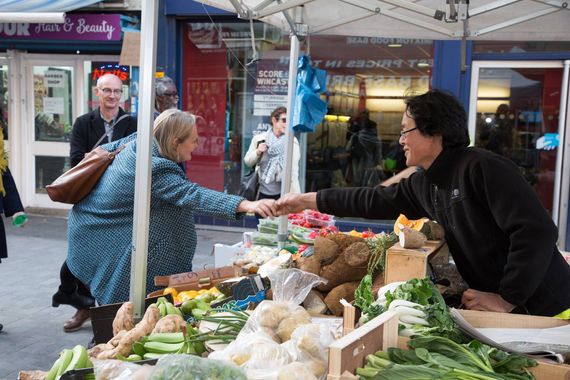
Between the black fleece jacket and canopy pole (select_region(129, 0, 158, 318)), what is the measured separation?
1.48 m

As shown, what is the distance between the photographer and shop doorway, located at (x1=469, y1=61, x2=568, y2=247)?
28.1 ft

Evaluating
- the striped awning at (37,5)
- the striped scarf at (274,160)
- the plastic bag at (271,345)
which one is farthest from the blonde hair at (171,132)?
the striped awning at (37,5)

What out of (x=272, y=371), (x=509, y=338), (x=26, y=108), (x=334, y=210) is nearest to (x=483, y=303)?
(x=509, y=338)

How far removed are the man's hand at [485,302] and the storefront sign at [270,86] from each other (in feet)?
22.4

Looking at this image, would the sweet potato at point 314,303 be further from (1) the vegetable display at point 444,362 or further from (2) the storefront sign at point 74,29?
(2) the storefront sign at point 74,29

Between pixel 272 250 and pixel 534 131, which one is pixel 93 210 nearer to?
pixel 272 250

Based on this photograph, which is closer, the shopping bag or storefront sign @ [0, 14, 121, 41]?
the shopping bag

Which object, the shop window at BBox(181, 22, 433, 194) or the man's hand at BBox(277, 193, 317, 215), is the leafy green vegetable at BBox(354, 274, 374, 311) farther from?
the shop window at BBox(181, 22, 433, 194)

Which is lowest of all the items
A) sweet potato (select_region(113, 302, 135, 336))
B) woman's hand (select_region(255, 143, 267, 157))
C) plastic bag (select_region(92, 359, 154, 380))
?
sweet potato (select_region(113, 302, 135, 336))

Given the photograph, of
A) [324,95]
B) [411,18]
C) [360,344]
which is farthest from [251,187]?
[360,344]

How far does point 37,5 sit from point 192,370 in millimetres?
7081

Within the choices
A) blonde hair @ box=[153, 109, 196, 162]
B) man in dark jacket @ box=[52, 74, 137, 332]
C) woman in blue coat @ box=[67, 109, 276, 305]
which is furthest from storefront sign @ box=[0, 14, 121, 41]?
blonde hair @ box=[153, 109, 196, 162]

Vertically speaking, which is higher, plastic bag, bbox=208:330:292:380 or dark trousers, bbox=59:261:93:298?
plastic bag, bbox=208:330:292:380

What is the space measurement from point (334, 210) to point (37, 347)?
125 inches
